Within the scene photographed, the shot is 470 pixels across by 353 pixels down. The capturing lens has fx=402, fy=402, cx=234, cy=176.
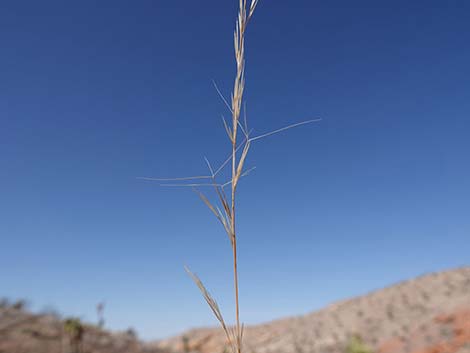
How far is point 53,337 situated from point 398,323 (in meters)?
22.6

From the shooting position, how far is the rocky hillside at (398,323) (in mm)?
21922

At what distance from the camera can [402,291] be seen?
116 feet

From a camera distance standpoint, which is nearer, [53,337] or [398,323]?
[53,337]

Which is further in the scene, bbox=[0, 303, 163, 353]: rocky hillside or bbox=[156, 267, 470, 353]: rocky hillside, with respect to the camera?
bbox=[156, 267, 470, 353]: rocky hillside

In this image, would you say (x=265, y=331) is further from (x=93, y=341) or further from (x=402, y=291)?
(x=93, y=341)

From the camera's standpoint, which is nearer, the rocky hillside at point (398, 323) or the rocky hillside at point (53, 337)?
the rocky hillside at point (53, 337)

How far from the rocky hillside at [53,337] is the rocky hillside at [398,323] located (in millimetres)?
2861

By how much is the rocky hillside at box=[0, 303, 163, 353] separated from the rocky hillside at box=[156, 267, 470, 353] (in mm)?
2861

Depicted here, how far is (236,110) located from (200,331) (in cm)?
5383

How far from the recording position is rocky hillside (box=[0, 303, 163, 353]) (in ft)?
52.9

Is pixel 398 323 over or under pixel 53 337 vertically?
over

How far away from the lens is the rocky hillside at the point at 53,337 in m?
16.1

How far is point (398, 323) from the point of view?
28.6 m

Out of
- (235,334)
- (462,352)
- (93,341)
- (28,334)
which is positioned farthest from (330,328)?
(235,334)
